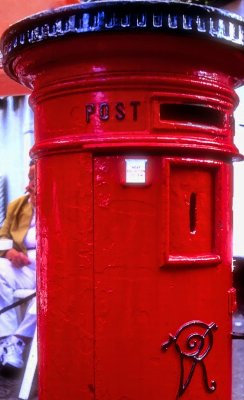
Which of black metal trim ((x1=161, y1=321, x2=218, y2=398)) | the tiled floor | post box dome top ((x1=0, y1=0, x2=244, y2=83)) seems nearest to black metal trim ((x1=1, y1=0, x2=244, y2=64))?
post box dome top ((x1=0, y1=0, x2=244, y2=83))

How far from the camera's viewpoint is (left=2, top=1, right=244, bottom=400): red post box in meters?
1.49

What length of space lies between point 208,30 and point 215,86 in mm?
196

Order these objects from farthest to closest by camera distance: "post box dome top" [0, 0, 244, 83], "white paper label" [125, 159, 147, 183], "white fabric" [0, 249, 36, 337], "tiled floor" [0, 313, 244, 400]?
1. "white fabric" [0, 249, 36, 337]
2. "tiled floor" [0, 313, 244, 400]
3. "white paper label" [125, 159, 147, 183]
4. "post box dome top" [0, 0, 244, 83]

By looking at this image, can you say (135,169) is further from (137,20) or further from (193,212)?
(137,20)

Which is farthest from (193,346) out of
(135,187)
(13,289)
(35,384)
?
(13,289)

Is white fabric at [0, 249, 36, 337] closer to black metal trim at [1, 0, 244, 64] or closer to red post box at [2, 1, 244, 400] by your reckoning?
red post box at [2, 1, 244, 400]

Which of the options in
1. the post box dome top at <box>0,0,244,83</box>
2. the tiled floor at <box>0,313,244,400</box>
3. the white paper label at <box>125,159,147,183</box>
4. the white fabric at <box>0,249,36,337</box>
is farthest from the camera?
the white fabric at <box>0,249,36,337</box>

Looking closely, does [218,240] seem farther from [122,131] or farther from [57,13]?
[57,13]

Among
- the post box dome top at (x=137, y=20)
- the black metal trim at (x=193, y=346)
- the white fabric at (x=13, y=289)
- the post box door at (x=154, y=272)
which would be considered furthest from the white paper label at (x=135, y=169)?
the white fabric at (x=13, y=289)

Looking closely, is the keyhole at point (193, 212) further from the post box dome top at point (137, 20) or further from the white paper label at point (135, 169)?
the post box dome top at point (137, 20)

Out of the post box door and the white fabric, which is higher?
the post box door

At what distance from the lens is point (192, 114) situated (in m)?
1.62

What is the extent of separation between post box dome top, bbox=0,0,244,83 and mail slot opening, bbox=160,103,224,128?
22 cm

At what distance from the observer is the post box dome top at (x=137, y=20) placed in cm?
141
